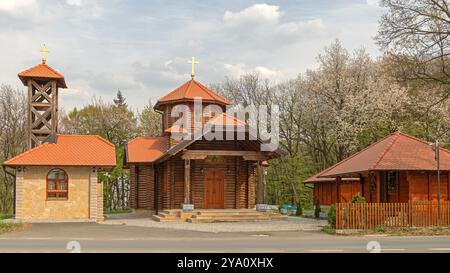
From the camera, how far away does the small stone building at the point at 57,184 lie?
101ft

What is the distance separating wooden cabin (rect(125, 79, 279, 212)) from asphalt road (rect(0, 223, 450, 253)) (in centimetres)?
910

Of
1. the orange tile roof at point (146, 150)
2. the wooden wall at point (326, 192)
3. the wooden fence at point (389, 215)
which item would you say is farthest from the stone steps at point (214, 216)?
the wooden wall at point (326, 192)

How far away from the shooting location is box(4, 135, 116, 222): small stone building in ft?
101

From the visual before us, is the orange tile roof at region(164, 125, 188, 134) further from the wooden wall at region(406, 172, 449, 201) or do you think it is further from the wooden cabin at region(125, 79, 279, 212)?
the wooden wall at region(406, 172, 449, 201)

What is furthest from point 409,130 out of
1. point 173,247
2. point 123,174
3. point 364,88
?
point 173,247

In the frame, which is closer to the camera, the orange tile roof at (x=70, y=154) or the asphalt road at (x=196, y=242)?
the asphalt road at (x=196, y=242)

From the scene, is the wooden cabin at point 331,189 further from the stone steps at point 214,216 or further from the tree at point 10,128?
the tree at point 10,128

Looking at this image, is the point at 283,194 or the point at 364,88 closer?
the point at 364,88

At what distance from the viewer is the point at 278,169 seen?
55.6m

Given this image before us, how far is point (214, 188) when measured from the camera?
1344 inches

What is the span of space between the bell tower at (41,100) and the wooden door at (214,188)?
9.96 m
